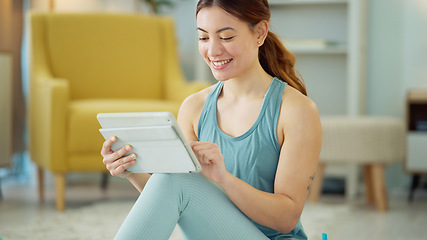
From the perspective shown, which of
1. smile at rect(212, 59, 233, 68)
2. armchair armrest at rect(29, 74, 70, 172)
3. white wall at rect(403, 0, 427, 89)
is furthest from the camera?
white wall at rect(403, 0, 427, 89)

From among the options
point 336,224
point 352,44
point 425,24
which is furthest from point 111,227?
point 425,24

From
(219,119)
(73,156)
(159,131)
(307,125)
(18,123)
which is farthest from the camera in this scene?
(18,123)

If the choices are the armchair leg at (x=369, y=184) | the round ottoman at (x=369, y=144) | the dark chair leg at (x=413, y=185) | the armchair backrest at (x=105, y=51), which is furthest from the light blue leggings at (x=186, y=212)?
the dark chair leg at (x=413, y=185)

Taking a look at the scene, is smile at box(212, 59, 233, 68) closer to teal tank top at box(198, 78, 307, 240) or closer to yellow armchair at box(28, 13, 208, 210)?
teal tank top at box(198, 78, 307, 240)

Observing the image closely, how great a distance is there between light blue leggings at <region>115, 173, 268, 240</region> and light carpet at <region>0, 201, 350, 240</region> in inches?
47.4

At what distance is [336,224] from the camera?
262 centimetres

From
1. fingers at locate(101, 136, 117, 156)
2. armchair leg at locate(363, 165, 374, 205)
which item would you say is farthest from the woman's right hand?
armchair leg at locate(363, 165, 374, 205)

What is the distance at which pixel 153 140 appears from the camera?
109 cm

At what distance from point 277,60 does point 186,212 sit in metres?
0.47

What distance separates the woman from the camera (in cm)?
112

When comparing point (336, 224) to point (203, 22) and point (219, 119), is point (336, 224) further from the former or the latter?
point (203, 22)

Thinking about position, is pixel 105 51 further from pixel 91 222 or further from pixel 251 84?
pixel 251 84

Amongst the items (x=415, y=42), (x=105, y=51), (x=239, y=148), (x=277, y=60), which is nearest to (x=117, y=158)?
(x=239, y=148)

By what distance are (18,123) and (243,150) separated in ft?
9.24
